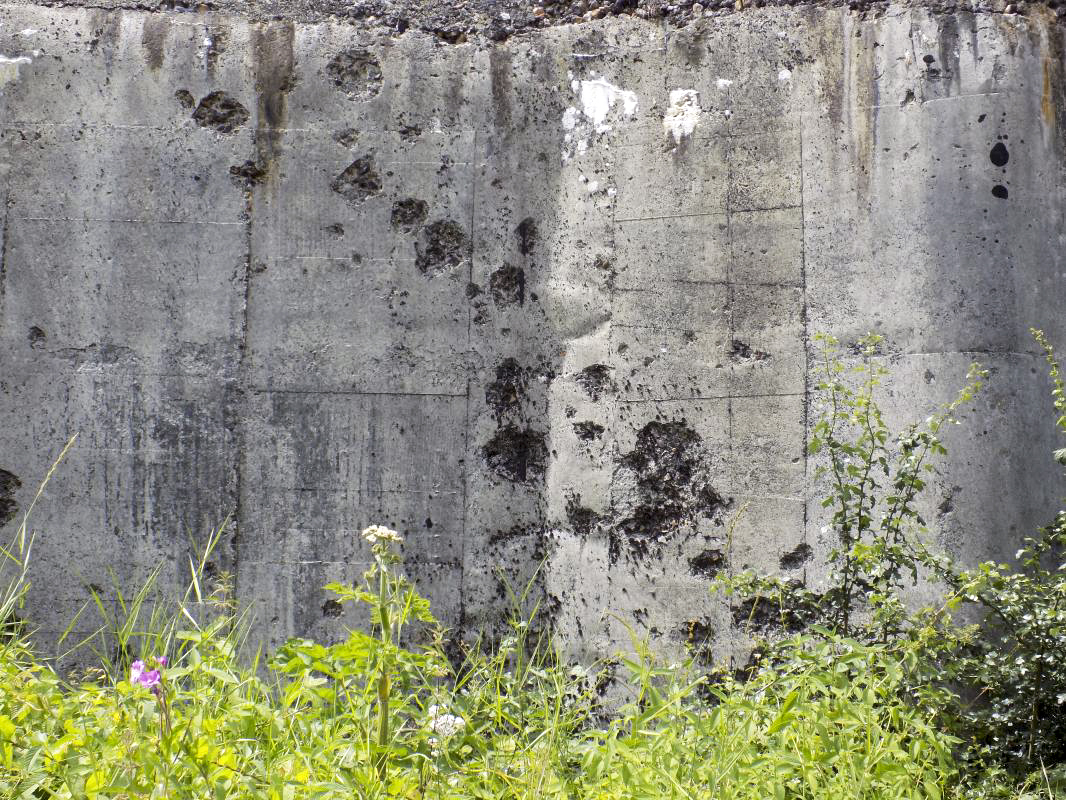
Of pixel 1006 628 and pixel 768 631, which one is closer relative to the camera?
pixel 1006 628

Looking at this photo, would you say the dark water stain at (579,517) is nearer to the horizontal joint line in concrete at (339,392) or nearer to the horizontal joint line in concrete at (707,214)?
the horizontal joint line in concrete at (339,392)

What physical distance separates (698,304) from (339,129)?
4.86 feet

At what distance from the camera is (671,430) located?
324 centimetres

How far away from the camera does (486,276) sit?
3.39 metres

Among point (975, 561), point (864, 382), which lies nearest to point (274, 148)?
point (864, 382)

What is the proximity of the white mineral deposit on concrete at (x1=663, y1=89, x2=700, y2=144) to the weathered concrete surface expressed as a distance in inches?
0.5

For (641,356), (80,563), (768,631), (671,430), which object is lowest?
(768,631)

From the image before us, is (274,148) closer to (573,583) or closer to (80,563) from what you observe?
(80,563)

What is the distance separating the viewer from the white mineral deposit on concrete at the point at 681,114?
131 inches

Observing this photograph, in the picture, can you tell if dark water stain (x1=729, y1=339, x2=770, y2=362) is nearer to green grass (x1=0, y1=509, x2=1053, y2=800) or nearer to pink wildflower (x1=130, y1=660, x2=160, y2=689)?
green grass (x1=0, y1=509, x2=1053, y2=800)

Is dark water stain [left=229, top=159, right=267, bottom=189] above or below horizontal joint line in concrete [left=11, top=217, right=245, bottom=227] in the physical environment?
above

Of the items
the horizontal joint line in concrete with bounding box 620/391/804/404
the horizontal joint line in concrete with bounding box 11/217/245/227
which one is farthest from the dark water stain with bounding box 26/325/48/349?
the horizontal joint line in concrete with bounding box 620/391/804/404

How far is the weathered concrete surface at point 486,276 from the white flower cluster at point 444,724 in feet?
3.94

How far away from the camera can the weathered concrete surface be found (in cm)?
311
